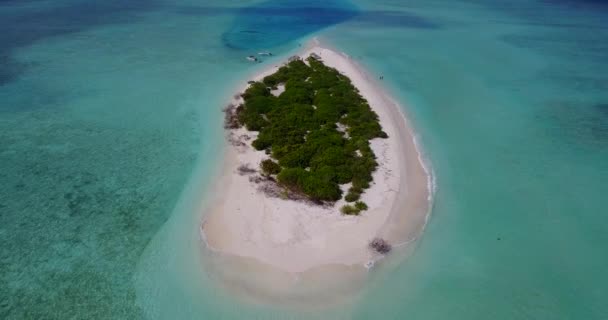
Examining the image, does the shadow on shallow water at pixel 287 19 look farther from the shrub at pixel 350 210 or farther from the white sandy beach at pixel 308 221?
the shrub at pixel 350 210

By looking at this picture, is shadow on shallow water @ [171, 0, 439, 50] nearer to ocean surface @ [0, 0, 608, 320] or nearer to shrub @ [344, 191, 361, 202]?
ocean surface @ [0, 0, 608, 320]

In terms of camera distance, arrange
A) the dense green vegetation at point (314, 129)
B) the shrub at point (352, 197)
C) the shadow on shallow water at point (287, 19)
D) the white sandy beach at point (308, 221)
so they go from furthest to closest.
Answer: the shadow on shallow water at point (287, 19) < the dense green vegetation at point (314, 129) < the shrub at point (352, 197) < the white sandy beach at point (308, 221)

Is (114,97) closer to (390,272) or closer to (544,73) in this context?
(390,272)

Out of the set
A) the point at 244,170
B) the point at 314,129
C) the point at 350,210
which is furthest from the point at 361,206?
the point at 314,129

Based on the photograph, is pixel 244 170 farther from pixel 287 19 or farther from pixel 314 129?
pixel 287 19

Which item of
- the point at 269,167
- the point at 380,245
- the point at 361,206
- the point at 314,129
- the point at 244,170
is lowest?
the point at 244,170

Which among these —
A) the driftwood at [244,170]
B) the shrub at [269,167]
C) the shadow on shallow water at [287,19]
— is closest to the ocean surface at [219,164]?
the shadow on shallow water at [287,19]
